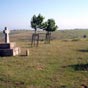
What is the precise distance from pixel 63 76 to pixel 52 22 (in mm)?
47779

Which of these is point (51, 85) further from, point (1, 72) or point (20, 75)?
point (1, 72)

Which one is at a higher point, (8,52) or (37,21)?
(37,21)

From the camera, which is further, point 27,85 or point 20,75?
point 20,75

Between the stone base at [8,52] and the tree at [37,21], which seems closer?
the stone base at [8,52]

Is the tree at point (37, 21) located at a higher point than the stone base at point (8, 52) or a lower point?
higher

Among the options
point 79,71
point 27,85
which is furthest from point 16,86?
point 79,71

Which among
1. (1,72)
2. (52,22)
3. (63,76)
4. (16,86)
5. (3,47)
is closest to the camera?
(16,86)

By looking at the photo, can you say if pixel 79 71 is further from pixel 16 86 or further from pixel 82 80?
pixel 16 86

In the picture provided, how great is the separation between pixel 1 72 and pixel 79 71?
4244 millimetres

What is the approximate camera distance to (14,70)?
1444 cm

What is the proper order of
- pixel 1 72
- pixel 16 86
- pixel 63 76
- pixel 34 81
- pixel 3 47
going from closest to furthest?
pixel 16 86 → pixel 34 81 → pixel 63 76 → pixel 1 72 → pixel 3 47

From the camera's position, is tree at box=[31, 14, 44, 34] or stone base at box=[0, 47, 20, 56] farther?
tree at box=[31, 14, 44, 34]

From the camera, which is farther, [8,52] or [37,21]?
[37,21]

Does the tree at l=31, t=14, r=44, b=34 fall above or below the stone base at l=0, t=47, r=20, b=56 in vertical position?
above
